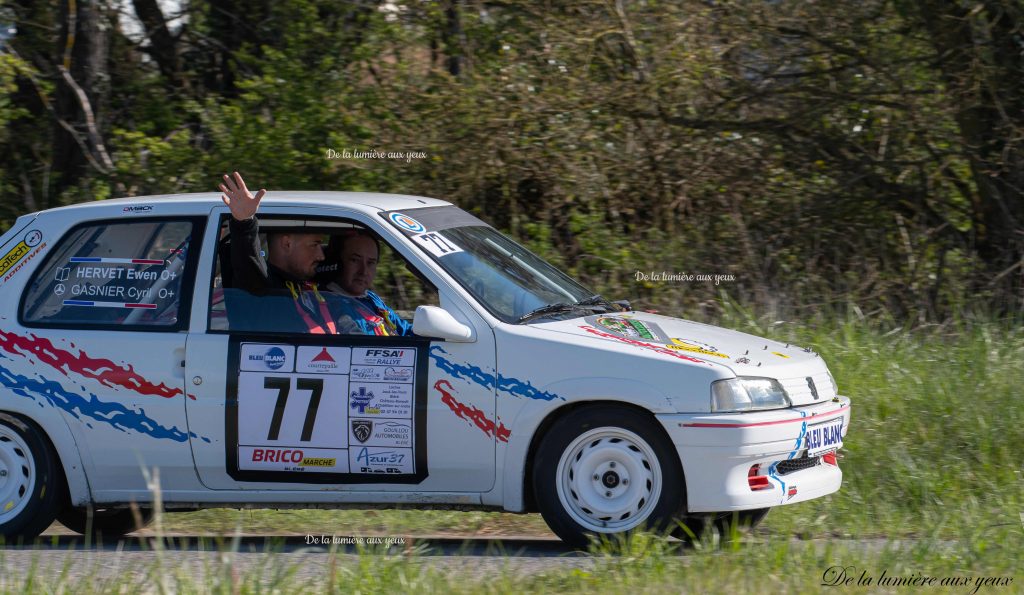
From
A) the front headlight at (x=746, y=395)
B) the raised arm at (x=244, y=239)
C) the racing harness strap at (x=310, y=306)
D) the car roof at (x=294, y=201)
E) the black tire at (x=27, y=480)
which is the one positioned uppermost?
the car roof at (x=294, y=201)

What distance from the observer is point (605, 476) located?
5375mm

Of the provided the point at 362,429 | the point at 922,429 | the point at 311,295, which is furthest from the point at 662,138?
the point at 362,429

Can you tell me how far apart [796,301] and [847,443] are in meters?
3.14

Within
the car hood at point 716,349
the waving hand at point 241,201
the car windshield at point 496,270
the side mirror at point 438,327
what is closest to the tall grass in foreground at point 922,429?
the car hood at point 716,349

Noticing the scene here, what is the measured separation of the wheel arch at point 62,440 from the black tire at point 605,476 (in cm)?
227

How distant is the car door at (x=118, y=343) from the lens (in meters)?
5.66

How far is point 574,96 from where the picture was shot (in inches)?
448

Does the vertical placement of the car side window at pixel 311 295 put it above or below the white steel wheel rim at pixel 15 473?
above

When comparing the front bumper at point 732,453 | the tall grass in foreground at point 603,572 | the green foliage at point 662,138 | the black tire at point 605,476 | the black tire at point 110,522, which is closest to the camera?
the tall grass in foreground at point 603,572

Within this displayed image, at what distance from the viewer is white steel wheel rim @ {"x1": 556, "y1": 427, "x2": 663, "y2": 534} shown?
5.33m

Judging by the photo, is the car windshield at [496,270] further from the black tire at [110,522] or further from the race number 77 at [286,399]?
the black tire at [110,522]

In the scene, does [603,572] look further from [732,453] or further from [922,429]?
[922,429]

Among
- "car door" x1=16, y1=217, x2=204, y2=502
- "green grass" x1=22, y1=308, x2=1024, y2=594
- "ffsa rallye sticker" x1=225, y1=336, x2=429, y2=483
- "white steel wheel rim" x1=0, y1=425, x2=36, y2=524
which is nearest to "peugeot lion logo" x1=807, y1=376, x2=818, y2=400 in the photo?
"green grass" x1=22, y1=308, x2=1024, y2=594

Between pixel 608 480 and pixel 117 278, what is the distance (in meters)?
2.67
